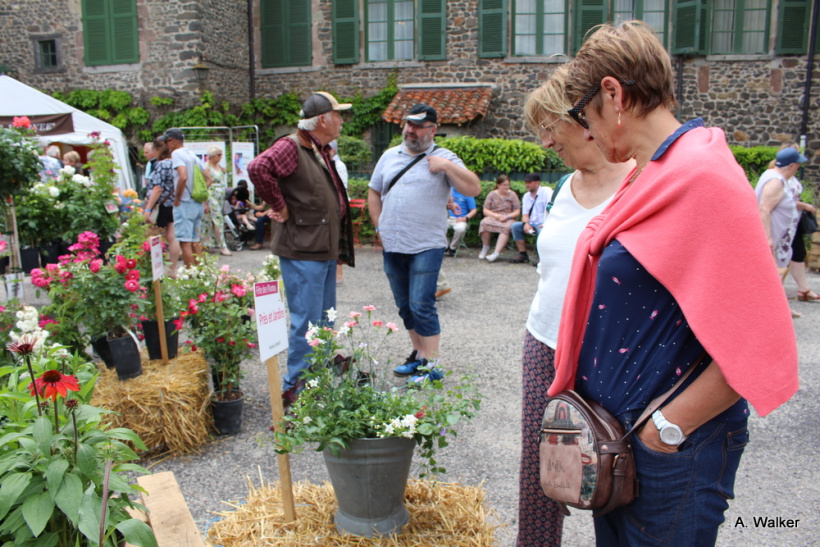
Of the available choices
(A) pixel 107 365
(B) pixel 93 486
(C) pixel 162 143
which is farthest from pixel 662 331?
(C) pixel 162 143

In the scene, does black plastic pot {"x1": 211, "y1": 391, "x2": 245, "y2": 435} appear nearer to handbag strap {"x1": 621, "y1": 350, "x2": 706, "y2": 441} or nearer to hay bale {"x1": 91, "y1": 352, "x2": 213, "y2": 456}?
hay bale {"x1": 91, "y1": 352, "x2": 213, "y2": 456}

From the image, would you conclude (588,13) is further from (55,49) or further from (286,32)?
(55,49)

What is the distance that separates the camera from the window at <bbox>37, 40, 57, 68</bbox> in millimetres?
17141

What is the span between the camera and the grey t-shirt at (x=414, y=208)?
4.22 meters

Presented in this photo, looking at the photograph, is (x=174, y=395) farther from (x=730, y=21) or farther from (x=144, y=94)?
(x=730, y=21)

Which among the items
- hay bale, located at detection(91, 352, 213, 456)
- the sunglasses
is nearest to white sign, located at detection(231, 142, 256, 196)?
hay bale, located at detection(91, 352, 213, 456)

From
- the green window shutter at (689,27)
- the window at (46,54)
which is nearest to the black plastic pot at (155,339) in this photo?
the green window shutter at (689,27)

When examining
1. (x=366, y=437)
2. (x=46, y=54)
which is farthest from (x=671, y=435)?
(x=46, y=54)

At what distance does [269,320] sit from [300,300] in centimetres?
145

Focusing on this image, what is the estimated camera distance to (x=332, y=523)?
7.94ft

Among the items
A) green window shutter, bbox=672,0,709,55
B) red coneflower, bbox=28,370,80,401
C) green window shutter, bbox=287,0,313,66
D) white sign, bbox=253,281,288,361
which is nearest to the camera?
red coneflower, bbox=28,370,80,401

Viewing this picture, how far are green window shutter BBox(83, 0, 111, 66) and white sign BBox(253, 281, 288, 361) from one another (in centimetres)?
1650

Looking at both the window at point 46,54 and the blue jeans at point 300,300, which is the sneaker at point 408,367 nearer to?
the blue jeans at point 300,300

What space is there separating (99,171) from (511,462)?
4.55 metres
